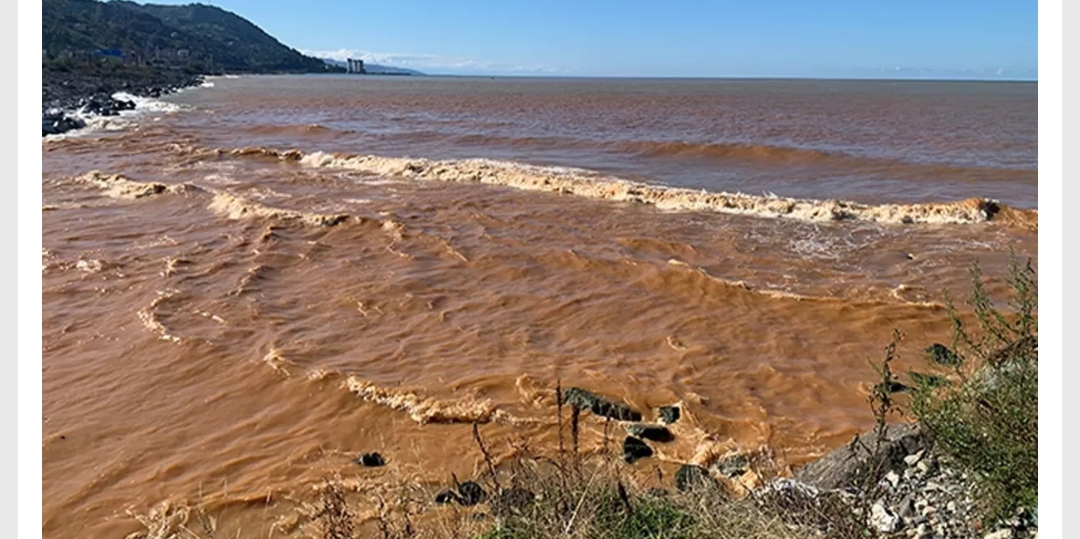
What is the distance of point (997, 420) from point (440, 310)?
702cm

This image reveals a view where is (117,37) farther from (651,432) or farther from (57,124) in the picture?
(651,432)

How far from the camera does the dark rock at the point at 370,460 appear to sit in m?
5.88

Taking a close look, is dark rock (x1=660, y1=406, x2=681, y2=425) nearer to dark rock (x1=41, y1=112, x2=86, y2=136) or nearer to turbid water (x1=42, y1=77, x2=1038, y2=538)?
turbid water (x1=42, y1=77, x2=1038, y2=538)

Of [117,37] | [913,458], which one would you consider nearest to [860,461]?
[913,458]

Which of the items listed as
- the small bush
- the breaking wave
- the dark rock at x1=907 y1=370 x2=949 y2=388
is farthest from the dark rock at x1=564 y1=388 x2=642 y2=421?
the breaking wave

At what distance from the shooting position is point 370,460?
5906 mm

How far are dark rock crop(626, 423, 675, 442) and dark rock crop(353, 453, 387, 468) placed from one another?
2305mm

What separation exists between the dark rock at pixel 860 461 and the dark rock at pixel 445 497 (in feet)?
8.21

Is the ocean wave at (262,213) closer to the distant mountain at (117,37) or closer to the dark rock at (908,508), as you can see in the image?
the dark rock at (908,508)

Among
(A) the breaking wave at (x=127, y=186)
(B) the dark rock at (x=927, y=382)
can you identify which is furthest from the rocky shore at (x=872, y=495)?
(A) the breaking wave at (x=127, y=186)

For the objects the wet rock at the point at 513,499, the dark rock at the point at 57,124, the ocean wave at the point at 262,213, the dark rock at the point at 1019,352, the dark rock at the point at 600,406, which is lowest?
the dark rock at the point at 600,406

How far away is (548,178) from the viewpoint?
20.4 m

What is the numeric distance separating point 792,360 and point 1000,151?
26.6m

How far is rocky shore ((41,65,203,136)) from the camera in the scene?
33438 millimetres
